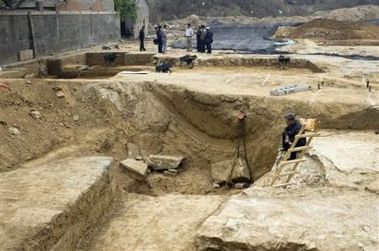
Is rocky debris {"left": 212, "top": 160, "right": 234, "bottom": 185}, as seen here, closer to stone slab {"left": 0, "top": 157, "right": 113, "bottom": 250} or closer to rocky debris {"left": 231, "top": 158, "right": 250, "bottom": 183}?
rocky debris {"left": 231, "top": 158, "right": 250, "bottom": 183}

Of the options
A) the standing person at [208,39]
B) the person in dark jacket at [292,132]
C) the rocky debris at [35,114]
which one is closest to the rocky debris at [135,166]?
the rocky debris at [35,114]

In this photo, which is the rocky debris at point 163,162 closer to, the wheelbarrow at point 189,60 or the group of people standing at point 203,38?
the wheelbarrow at point 189,60

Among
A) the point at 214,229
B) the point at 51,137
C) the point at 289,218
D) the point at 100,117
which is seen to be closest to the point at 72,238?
the point at 214,229

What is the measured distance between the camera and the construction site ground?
6684 millimetres

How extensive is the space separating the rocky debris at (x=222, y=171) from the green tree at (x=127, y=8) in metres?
19.3

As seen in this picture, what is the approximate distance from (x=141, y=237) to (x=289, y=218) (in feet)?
7.88

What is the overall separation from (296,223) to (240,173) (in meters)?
5.99

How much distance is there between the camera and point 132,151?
1332 centimetres

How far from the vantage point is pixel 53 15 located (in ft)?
70.2

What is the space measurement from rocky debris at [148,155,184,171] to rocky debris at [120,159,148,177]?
0.42m

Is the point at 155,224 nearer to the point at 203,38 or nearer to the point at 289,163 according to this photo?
the point at 289,163

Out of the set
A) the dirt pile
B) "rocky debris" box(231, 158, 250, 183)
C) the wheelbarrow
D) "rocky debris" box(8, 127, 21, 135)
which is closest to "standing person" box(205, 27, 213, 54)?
the wheelbarrow

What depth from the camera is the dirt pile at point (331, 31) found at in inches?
1173

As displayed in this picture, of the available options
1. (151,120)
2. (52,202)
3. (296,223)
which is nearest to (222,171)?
(151,120)
